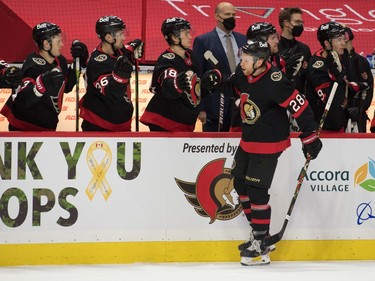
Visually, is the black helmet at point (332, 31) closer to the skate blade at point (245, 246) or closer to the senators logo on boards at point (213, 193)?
the senators logo on boards at point (213, 193)

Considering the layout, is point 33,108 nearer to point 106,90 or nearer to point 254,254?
point 106,90

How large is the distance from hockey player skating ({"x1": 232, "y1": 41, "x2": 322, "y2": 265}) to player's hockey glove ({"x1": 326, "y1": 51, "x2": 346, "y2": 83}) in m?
0.84

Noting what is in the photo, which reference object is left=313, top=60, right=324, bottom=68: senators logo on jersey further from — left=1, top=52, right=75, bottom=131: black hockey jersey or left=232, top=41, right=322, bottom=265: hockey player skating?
left=1, top=52, right=75, bottom=131: black hockey jersey

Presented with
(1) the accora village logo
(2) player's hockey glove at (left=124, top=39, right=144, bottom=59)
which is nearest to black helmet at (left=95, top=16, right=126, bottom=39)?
(2) player's hockey glove at (left=124, top=39, right=144, bottom=59)

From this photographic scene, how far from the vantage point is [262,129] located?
5871 mm

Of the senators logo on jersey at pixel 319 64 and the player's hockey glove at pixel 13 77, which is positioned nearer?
the player's hockey glove at pixel 13 77

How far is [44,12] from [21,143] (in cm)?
266

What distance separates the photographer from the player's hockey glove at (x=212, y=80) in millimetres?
6137

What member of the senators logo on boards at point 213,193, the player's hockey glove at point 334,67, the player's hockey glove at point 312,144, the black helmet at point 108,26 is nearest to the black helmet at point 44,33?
the black helmet at point 108,26

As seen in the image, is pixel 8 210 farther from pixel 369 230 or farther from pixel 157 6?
pixel 157 6

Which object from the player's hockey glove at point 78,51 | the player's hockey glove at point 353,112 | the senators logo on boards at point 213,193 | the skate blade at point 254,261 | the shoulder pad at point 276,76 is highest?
the shoulder pad at point 276,76

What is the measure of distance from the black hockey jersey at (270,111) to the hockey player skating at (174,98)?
461 millimetres

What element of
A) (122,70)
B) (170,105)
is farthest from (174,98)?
(122,70)

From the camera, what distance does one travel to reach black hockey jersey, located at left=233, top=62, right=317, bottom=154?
5824 mm
